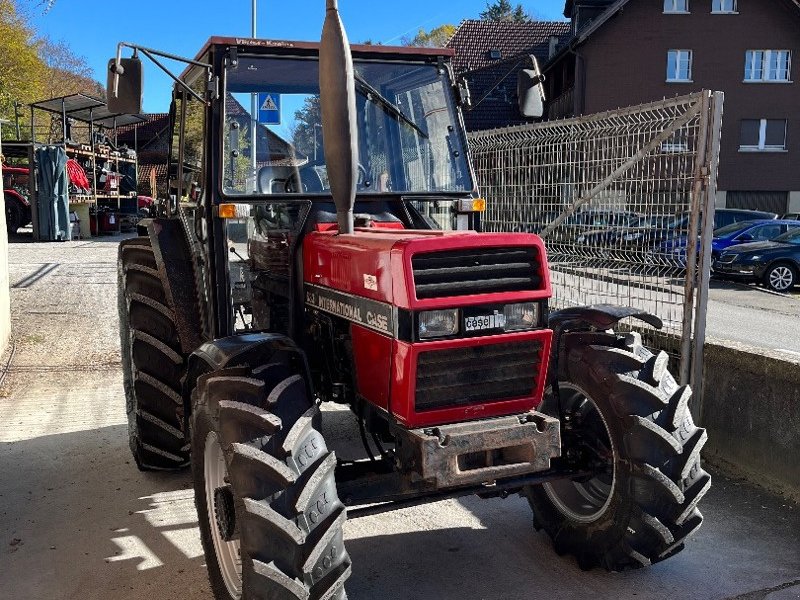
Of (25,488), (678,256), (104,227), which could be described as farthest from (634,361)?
(104,227)

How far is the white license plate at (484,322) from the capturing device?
313cm

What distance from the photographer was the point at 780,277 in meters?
15.9

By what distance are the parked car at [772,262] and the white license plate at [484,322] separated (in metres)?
14.4

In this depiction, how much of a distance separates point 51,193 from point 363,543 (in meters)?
18.9

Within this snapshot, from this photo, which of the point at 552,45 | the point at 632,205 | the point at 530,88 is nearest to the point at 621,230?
the point at 632,205

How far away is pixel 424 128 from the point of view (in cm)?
434

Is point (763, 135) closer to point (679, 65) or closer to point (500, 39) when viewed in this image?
point (679, 65)

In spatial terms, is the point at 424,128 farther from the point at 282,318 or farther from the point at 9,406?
the point at 9,406

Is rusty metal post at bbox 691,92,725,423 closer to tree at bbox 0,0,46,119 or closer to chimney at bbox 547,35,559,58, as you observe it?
chimney at bbox 547,35,559,58

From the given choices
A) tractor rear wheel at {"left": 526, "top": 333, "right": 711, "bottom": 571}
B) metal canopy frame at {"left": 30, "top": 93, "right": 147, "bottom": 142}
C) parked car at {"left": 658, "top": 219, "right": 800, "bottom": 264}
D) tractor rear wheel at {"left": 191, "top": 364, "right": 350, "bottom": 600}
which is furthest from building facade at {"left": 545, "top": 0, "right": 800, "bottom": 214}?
tractor rear wheel at {"left": 191, "top": 364, "right": 350, "bottom": 600}

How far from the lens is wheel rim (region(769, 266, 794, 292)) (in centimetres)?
1586

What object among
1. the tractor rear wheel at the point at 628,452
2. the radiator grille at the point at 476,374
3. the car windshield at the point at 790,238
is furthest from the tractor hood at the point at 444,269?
the car windshield at the point at 790,238

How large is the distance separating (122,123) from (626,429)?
86.8 feet

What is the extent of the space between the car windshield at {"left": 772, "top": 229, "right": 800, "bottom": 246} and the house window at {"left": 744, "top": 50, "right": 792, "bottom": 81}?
17270 millimetres
